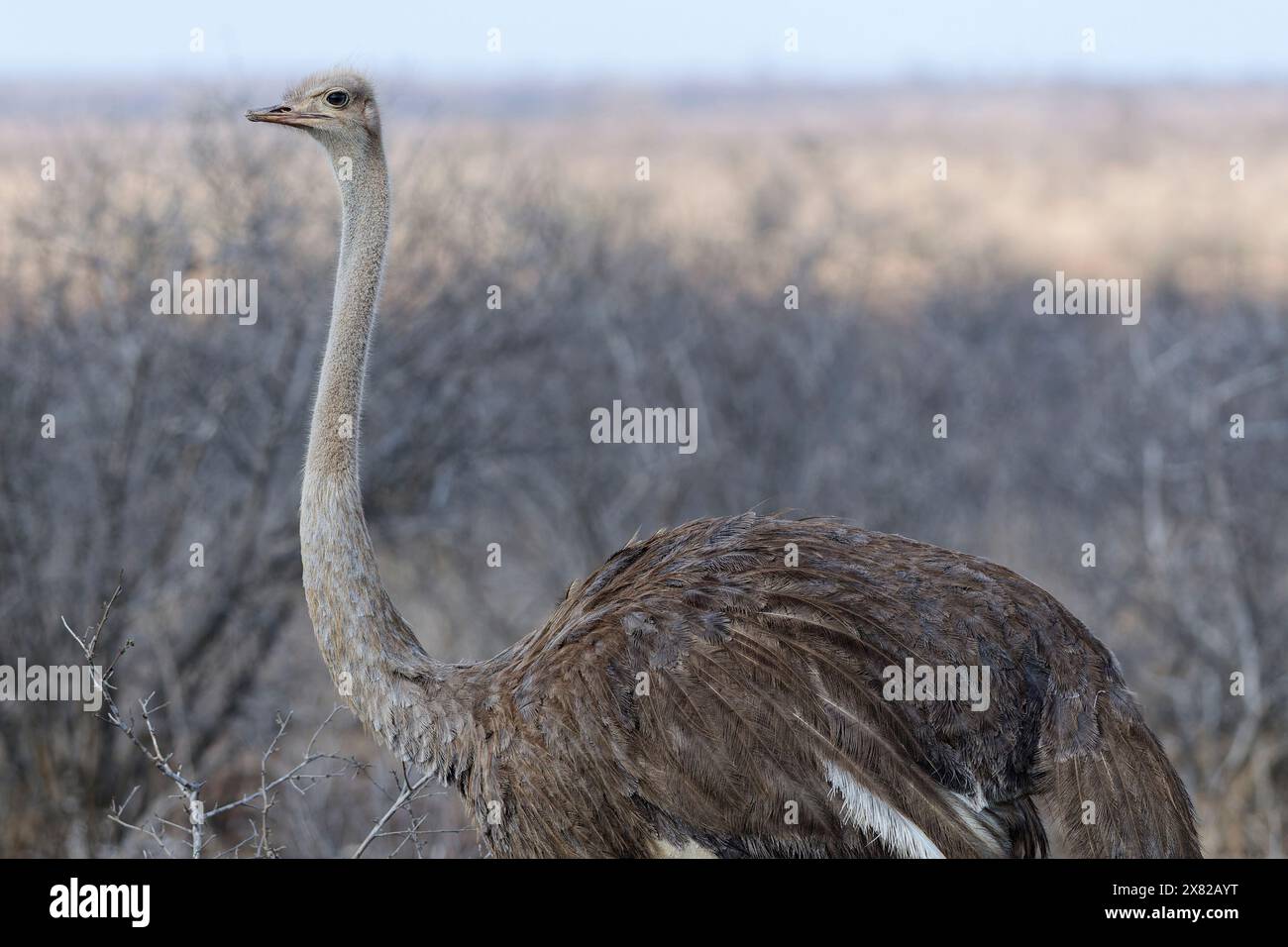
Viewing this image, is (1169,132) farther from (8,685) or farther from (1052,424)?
(8,685)

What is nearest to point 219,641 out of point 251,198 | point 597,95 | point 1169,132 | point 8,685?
point 8,685

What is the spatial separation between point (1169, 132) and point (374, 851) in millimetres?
38093

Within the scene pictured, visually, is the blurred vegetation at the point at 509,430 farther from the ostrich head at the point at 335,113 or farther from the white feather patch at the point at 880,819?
the white feather patch at the point at 880,819

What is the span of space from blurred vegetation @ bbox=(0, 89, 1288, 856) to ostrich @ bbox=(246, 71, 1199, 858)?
237cm

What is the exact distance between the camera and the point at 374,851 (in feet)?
26.5

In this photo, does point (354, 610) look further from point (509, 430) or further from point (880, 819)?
point (509, 430)

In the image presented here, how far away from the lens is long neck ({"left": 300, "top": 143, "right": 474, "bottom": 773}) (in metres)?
4.57

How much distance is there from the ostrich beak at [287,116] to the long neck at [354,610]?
25.9 inches

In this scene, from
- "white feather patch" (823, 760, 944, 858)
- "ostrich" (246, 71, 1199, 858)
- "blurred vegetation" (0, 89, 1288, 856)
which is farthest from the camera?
"blurred vegetation" (0, 89, 1288, 856)

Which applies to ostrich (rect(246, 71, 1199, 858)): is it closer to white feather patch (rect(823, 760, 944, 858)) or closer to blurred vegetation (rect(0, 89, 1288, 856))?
white feather patch (rect(823, 760, 944, 858))

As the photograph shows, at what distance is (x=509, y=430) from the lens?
30.5 ft

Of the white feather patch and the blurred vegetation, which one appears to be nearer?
the white feather patch

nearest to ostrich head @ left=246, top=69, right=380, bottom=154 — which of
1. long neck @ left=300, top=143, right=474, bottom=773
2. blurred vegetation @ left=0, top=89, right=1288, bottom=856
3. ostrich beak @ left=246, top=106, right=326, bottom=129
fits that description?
ostrich beak @ left=246, top=106, right=326, bottom=129

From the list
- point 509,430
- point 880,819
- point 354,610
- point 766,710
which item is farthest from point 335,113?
point 509,430
